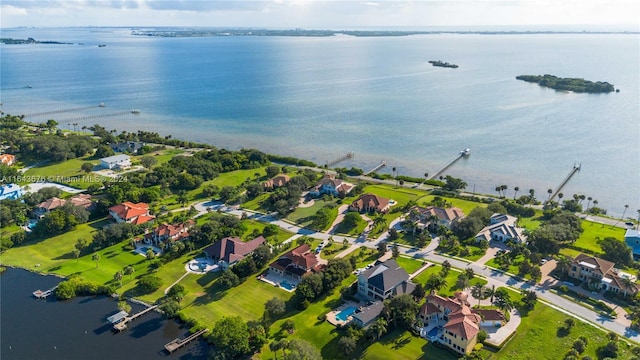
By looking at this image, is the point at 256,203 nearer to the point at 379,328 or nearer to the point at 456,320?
the point at 379,328

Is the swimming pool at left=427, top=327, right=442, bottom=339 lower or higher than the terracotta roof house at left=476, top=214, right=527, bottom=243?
lower

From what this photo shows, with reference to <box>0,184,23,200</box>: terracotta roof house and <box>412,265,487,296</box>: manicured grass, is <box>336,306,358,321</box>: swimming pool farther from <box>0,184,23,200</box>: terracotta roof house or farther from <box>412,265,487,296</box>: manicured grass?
<box>0,184,23,200</box>: terracotta roof house

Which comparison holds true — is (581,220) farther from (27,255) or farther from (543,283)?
(27,255)

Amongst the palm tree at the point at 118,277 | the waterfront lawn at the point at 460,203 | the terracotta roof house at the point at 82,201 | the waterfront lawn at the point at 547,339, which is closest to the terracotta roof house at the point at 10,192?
the terracotta roof house at the point at 82,201

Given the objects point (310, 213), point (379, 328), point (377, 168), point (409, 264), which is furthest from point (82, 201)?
point (377, 168)

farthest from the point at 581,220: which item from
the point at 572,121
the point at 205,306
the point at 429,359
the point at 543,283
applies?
the point at 572,121

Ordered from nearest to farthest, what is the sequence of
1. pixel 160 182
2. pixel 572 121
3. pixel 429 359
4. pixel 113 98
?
pixel 429 359 → pixel 160 182 → pixel 572 121 → pixel 113 98

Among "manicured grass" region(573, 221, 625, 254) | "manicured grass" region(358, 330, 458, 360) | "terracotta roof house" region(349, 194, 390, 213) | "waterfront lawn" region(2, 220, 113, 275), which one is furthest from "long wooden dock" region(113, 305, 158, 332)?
→ "manicured grass" region(573, 221, 625, 254)
